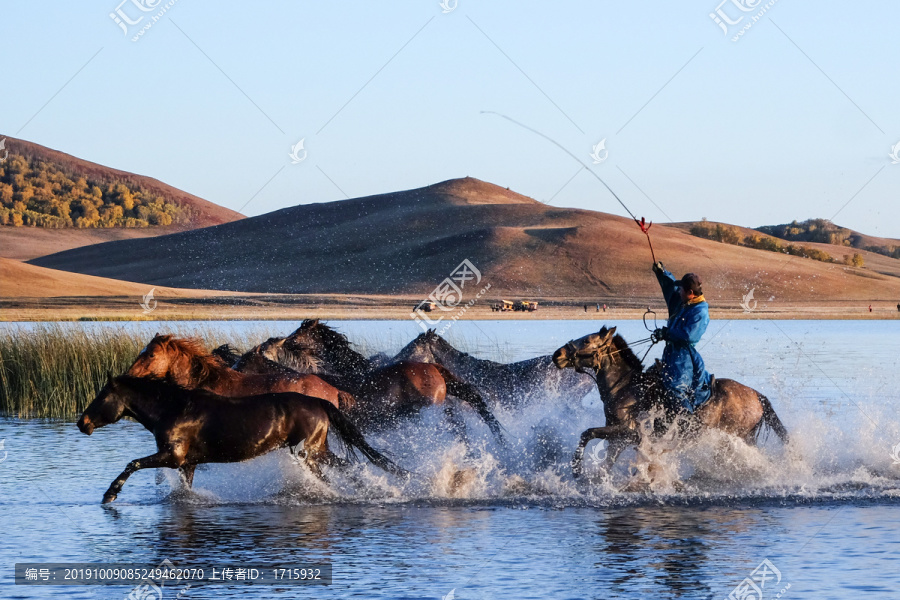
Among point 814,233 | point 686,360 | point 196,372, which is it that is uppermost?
point 814,233

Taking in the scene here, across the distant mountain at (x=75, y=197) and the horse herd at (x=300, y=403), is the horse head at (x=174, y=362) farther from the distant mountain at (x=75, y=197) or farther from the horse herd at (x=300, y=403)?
the distant mountain at (x=75, y=197)

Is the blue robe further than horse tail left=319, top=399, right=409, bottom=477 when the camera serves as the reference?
Yes

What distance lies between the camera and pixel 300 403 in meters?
11.1

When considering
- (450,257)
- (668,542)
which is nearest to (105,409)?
(668,542)

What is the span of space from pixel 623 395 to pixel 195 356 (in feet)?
13.7

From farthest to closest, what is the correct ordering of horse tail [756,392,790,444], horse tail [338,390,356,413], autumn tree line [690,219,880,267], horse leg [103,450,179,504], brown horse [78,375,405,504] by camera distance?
autumn tree line [690,219,880,267]
horse tail [338,390,356,413]
horse tail [756,392,790,444]
brown horse [78,375,405,504]
horse leg [103,450,179,504]

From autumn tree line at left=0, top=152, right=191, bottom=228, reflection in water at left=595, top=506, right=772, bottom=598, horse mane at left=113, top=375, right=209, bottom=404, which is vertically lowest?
reflection in water at left=595, top=506, right=772, bottom=598

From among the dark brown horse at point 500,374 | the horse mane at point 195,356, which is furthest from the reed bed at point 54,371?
the horse mane at point 195,356

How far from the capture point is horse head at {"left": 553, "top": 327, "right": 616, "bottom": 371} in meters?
11.3

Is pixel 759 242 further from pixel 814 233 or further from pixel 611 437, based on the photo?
pixel 611 437

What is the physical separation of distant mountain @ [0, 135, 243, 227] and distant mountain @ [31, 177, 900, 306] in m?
30.3

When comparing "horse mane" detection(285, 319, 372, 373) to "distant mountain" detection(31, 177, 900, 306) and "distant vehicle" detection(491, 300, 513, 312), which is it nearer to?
"distant vehicle" detection(491, 300, 513, 312)

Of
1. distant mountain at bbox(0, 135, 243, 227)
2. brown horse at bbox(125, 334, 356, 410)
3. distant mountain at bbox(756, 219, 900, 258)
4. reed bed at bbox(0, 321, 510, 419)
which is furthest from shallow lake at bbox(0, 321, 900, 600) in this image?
distant mountain at bbox(0, 135, 243, 227)

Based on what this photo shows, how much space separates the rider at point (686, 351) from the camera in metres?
Result: 11.4
